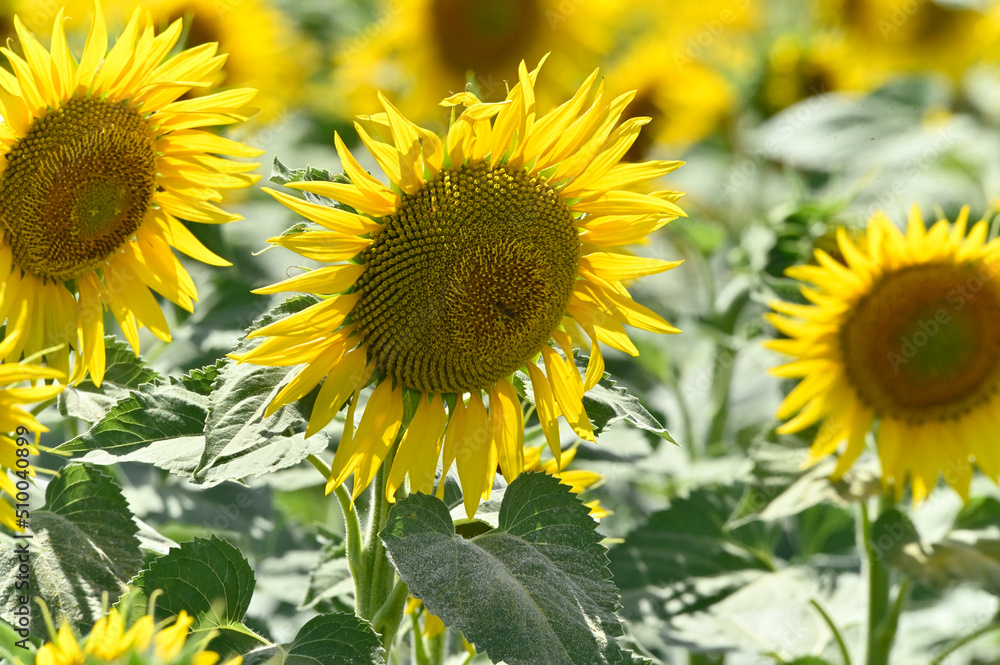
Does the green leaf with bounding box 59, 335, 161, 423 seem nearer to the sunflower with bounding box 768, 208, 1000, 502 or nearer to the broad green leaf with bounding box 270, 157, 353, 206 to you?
the broad green leaf with bounding box 270, 157, 353, 206

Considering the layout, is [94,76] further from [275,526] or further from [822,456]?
[822,456]

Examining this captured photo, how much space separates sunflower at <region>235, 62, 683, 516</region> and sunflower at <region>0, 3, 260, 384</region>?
0.23 m

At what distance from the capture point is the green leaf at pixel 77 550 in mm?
1117

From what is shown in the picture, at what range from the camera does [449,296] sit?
115 centimetres

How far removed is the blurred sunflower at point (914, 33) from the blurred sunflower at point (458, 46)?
1050mm

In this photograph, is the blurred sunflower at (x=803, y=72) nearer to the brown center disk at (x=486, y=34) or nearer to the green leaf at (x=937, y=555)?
the brown center disk at (x=486, y=34)

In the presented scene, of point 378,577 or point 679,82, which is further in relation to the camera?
point 679,82

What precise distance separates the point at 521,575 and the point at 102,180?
721 mm

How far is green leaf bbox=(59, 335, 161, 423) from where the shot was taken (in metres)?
1.31

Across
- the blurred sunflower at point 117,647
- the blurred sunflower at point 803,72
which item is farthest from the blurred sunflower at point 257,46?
the blurred sunflower at point 117,647

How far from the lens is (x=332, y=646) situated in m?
1.06

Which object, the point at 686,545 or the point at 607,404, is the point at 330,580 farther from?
the point at 686,545

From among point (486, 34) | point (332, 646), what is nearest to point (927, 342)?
point (332, 646)

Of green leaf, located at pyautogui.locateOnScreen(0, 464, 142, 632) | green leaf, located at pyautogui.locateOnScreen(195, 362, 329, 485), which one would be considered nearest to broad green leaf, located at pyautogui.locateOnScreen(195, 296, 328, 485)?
green leaf, located at pyautogui.locateOnScreen(195, 362, 329, 485)
